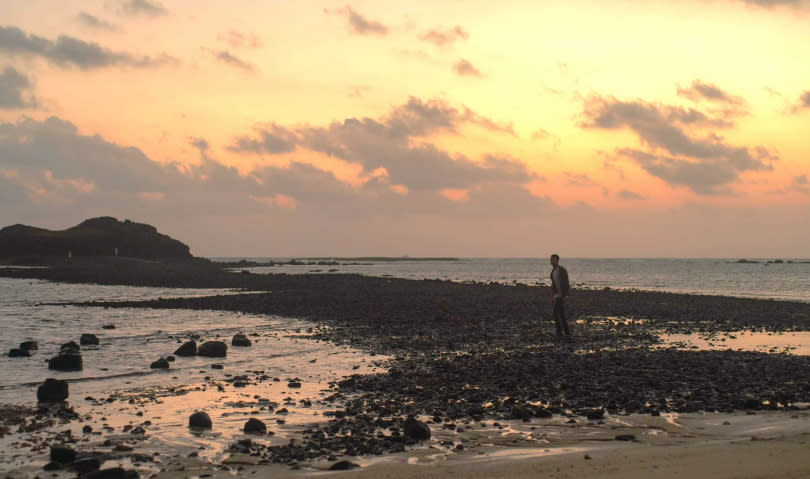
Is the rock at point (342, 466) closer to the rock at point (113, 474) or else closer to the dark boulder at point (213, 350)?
the rock at point (113, 474)

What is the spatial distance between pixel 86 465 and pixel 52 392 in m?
5.59

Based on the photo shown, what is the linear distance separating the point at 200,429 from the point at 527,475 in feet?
19.2

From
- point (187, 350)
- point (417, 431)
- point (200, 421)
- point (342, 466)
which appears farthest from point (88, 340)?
point (342, 466)

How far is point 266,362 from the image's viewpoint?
63.3 ft

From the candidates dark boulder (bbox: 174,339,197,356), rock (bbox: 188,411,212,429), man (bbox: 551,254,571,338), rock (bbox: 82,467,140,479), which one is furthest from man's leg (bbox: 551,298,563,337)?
rock (bbox: 82,467,140,479)

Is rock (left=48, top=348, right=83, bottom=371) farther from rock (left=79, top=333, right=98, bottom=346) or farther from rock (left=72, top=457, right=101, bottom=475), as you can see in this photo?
rock (left=72, top=457, right=101, bottom=475)

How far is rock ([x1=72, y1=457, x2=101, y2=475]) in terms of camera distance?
28.8 ft

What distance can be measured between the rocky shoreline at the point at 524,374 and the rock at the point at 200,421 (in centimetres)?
155

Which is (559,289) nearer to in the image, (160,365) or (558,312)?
(558,312)

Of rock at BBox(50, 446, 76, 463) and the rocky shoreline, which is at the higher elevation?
rock at BBox(50, 446, 76, 463)

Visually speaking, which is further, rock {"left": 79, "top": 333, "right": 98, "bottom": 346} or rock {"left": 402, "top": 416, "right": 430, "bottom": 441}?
rock {"left": 79, "top": 333, "right": 98, "bottom": 346}

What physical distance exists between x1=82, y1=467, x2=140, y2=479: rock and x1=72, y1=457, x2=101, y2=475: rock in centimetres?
46

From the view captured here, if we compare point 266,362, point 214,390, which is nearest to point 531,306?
point 266,362

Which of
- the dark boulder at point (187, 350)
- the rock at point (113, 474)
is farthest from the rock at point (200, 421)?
the dark boulder at point (187, 350)
